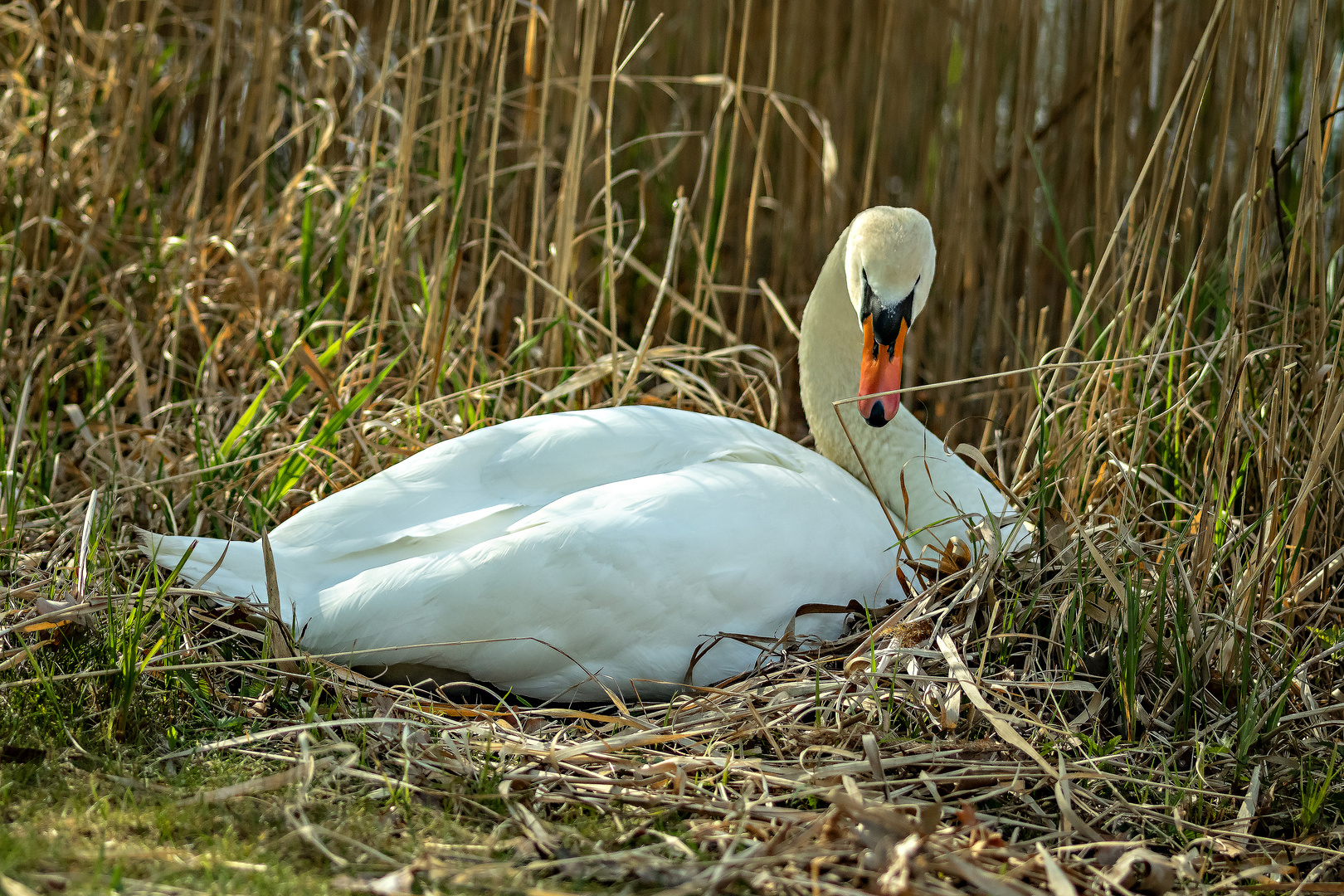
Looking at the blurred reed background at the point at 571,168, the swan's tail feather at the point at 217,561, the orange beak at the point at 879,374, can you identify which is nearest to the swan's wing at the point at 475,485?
the swan's tail feather at the point at 217,561

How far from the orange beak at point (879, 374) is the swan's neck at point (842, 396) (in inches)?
9.1

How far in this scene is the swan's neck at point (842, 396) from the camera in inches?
117

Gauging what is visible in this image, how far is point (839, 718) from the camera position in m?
2.12

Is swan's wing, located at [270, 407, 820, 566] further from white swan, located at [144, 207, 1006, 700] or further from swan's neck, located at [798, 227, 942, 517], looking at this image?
swan's neck, located at [798, 227, 942, 517]

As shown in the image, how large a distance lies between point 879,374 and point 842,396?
452 mm

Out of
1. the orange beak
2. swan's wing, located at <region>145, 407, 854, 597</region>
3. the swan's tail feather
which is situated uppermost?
the orange beak

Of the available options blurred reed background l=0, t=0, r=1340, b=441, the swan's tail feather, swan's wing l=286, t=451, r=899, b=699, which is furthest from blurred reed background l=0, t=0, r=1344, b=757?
swan's wing l=286, t=451, r=899, b=699

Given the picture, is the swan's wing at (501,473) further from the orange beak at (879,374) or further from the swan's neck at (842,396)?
the swan's neck at (842,396)

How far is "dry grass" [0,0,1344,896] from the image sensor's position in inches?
75.7

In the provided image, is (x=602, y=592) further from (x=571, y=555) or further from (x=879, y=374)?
(x=879, y=374)

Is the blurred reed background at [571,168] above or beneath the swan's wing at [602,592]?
above

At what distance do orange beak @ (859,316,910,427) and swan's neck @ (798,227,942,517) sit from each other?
23cm

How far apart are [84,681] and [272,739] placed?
0.34 meters

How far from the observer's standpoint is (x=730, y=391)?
386 centimetres
